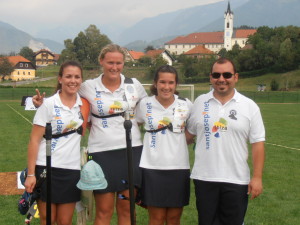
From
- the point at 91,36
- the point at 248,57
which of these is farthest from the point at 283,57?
the point at 91,36

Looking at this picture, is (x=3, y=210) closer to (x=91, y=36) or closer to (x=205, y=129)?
(x=205, y=129)

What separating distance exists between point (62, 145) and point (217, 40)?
515 feet

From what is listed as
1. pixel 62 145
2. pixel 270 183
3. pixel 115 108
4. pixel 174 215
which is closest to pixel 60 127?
Answer: pixel 62 145

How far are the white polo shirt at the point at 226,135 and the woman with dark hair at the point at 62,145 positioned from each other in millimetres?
1155

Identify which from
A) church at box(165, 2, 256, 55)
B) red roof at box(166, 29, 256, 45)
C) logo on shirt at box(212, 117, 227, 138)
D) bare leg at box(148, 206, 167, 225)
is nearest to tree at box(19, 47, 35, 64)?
church at box(165, 2, 256, 55)

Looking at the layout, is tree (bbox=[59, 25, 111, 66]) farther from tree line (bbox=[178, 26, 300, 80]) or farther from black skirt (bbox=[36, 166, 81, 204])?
black skirt (bbox=[36, 166, 81, 204])

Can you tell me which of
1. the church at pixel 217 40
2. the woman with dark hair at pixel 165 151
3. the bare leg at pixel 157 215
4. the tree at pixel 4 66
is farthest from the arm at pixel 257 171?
the church at pixel 217 40

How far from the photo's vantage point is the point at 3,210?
6.26 metres

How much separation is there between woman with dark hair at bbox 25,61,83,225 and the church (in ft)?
489

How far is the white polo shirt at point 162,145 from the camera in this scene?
3.87m

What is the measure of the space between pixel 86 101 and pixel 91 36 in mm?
83533

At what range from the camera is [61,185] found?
377cm

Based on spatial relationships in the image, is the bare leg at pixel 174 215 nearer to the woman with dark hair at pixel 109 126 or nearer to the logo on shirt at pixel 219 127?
the woman with dark hair at pixel 109 126

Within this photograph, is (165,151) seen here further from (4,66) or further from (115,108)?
(4,66)
